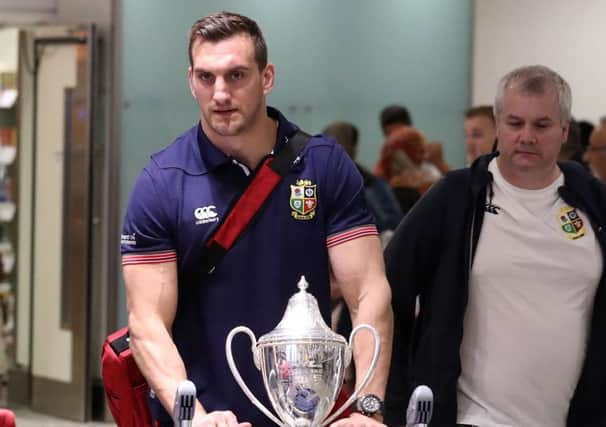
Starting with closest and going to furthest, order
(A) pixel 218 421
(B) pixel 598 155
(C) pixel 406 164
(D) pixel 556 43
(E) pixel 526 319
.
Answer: (A) pixel 218 421 < (E) pixel 526 319 < (B) pixel 598 155 < (C) pixel 406 164 < (D) pixel 556 43

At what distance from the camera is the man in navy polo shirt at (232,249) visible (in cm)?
289

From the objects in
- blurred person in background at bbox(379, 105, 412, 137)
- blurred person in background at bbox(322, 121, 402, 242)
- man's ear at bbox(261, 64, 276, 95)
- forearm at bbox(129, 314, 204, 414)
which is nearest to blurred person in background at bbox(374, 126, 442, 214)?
blurred person in background at bbox(322, 121, 402, 242)

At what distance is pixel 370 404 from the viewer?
265 centimetres

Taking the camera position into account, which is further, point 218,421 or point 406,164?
point 406,164

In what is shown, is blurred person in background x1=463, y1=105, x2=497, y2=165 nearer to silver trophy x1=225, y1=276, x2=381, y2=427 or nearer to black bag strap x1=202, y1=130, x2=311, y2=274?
black bag strap x1=202, y1=130, x2=311, y2=274

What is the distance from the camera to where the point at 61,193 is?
25.4 ft

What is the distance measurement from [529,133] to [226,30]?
0.87 metres

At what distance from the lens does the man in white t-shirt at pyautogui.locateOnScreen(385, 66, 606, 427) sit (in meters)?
3.29

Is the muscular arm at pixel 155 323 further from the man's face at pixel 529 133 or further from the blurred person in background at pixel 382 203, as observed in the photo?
the blurred person in background at pixel 382 203

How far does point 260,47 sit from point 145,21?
4.79 metres

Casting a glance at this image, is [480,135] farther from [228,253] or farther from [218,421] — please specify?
[218,421]

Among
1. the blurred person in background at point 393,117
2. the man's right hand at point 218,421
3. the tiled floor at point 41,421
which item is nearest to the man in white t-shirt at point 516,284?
the man's right hand at point 218,421

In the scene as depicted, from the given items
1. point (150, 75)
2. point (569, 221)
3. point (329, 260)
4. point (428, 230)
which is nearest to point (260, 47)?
point (329, 260)

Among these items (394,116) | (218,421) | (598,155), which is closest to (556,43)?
(394,116)
